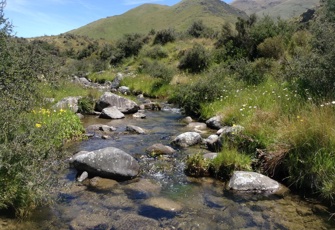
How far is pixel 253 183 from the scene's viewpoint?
709 cm

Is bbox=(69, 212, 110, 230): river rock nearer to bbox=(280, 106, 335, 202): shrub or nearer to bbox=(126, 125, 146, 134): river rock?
Result: bbox=(280, 106, 335, 202): shrub

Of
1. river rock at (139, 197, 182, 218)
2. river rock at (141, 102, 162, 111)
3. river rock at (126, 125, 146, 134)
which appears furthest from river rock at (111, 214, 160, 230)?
river rock at (141, 102, 162, 111)

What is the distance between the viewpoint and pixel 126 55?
39688 mm

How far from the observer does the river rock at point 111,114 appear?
48.5 ft

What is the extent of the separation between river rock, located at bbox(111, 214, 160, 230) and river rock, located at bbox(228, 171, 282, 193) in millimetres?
2276

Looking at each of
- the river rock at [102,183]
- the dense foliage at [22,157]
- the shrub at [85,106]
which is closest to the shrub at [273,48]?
the shrub at [85,106]

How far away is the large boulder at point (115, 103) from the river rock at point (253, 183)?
9.93 metres

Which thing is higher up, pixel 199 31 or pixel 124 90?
pixel 199 31

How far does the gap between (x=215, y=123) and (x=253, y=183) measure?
566 centimetres

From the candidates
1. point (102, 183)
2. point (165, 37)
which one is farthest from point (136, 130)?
point (165, 37)

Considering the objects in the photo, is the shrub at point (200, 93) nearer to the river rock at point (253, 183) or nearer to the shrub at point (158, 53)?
the river rock at point (253, 183)

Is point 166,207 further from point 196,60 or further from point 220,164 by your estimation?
point 196,60

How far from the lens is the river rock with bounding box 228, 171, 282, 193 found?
23.1ft

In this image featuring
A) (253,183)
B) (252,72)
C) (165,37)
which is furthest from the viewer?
(165,37)
